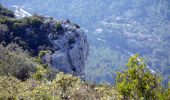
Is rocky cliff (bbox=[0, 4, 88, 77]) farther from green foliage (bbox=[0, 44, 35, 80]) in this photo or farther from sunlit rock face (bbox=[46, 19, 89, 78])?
green foliage (bbox=[0, 44, 35, 80])

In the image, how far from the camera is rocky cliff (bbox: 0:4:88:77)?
6106 cm

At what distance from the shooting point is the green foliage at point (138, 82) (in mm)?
18312

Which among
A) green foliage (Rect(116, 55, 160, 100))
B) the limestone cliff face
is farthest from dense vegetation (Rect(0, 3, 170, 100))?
the limestone cliff face

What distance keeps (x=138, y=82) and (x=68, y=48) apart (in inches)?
1799

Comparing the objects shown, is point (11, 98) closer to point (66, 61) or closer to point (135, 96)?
point (135, 96)

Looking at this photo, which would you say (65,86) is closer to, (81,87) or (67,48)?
(81,87)

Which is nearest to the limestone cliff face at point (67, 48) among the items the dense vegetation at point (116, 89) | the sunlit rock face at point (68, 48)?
the sunlit rock face at point (68, 48)

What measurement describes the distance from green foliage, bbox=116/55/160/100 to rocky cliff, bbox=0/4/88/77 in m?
40.0

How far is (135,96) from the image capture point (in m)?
18.8

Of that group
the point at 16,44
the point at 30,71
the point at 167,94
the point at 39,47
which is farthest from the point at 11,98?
the point at 39,47

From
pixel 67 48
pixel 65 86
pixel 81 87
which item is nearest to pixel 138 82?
pixel 65 86

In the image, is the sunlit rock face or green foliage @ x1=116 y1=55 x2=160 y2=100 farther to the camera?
the sunlit rock face

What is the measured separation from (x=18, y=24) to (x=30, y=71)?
29.1 metres

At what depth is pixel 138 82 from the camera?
1853cm
